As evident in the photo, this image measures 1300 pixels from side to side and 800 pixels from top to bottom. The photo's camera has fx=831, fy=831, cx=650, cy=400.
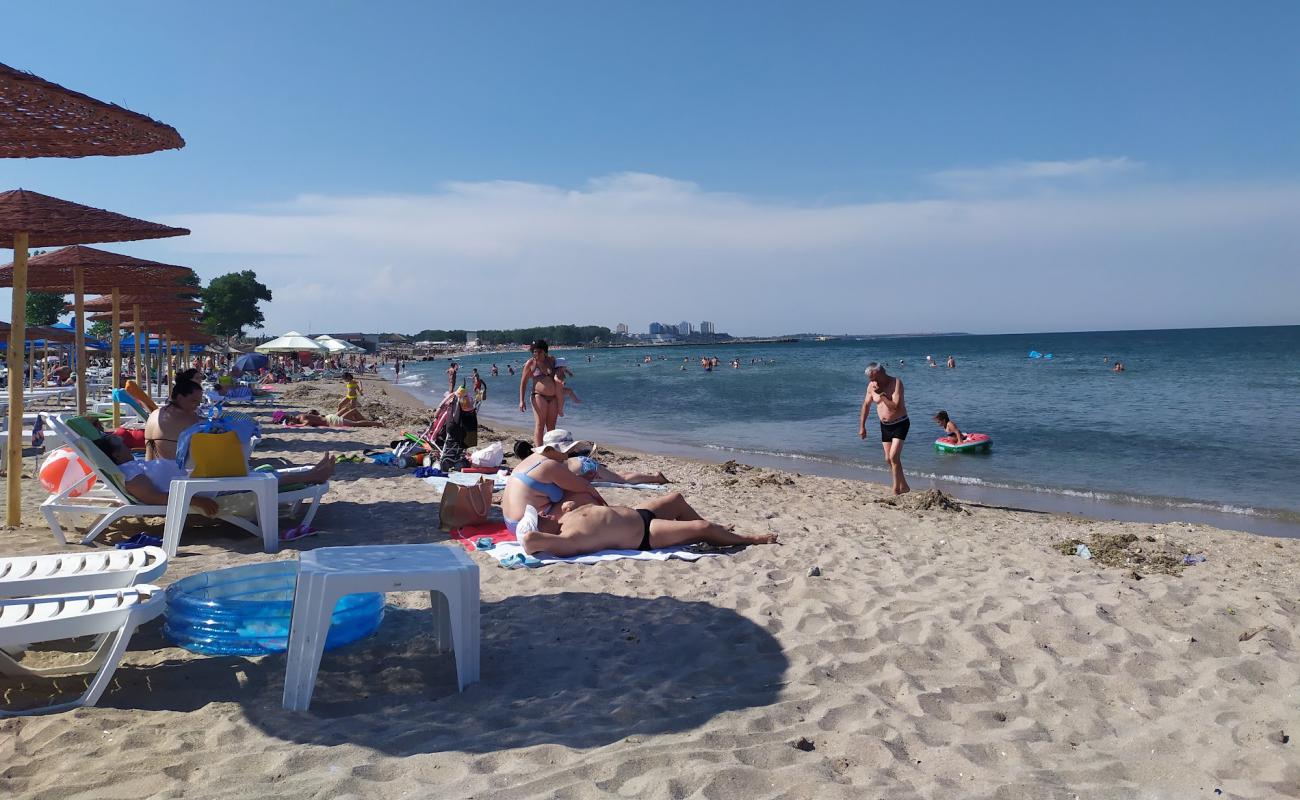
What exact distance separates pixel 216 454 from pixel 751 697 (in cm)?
371

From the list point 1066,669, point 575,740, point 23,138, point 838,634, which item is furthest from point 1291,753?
point 23,138

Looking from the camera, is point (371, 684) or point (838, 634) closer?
point (371, 684)

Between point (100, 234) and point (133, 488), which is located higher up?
point (100, 234)

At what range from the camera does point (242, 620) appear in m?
3.44

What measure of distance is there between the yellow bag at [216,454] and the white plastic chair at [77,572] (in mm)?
1670

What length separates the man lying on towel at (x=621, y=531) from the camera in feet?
16.2

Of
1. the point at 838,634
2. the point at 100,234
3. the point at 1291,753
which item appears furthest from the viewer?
the point at 100,234

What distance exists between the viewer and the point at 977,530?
6.51 metres

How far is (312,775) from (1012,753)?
7.09 feet

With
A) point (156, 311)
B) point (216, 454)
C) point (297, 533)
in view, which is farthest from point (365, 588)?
point (156, 311)

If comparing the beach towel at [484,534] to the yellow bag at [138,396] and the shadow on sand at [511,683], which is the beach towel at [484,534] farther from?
the yellow bag at [138,396]

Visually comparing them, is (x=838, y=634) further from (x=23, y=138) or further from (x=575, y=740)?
(x=23, y=138)

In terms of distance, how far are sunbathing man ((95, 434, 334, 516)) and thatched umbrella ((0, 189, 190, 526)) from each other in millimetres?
557

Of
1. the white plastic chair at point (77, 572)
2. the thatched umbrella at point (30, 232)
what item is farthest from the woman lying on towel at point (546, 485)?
the thatched umbrella at point (30, 232)
